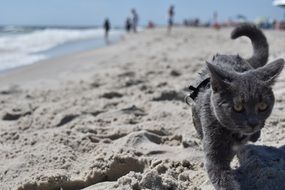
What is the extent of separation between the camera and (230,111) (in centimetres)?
320

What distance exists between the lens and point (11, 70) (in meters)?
13.4

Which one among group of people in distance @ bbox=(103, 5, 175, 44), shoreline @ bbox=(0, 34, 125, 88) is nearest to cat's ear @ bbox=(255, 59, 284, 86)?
shoreline @ bbox=(0, 34, 125, 88)

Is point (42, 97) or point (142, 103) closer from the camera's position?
point (142, 103)

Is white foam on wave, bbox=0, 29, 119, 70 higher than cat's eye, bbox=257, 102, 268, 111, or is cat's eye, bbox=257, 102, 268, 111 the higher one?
cat's eye, bbox=257, 102, 268, 111

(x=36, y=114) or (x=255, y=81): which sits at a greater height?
(x=255, y=81)

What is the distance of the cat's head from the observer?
3.13 m

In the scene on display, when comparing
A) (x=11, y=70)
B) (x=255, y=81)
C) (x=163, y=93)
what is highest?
(x=255, y=81)

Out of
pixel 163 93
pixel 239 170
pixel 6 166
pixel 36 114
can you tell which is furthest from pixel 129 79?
pixel 239 170

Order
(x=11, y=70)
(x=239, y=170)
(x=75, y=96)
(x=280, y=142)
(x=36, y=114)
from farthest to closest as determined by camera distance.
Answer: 1. (x=11, y=70)
2. (x=75, y=96)
3. (x=36, y=114)
4. (x=280, y=142)
5. (x=239, y=170)

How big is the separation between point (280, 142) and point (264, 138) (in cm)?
21

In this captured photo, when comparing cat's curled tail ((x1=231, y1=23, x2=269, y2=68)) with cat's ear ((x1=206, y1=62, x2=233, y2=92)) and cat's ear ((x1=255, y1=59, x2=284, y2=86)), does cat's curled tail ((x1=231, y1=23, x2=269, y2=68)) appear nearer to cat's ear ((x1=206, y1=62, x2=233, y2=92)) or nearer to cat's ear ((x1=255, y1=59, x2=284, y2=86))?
cat's ear ((x1=255, y1=59, x2=284, y2=86))

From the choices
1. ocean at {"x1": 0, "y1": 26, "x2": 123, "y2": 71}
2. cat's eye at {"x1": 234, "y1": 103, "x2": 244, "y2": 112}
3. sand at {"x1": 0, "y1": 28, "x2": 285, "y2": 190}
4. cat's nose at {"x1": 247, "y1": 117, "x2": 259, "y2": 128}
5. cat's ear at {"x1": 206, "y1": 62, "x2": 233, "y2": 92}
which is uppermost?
cat's ear at {"x1": 206, "y1": 62, "x2": 233, "y2": 92}

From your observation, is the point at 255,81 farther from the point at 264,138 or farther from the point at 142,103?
the point at 142,103

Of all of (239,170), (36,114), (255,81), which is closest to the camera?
(255,81)
